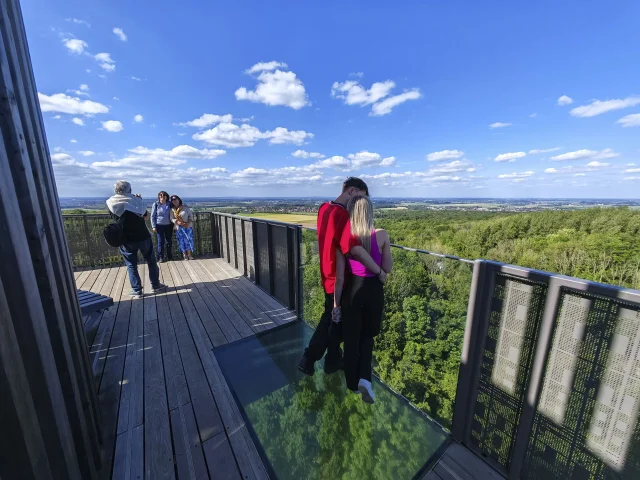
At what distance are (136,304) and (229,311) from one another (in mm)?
1541

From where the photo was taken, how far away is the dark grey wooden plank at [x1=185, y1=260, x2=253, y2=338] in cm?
329

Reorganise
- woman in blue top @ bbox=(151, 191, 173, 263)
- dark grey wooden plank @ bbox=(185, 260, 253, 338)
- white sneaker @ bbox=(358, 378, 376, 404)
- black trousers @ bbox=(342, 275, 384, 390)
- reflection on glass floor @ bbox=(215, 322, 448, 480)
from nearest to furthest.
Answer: reflection on glass floor @ bbox=(215, 322, 448, 480)
black trousers @ bbox=(342, 275, 384, 390)
white sneaker @ bbox=(358, 378, 376, 404)
dark grey wooden plank @ bbox=(185, 260, 253, 338)
woman in blue top @ bbox=(151, 191, 173, 263)

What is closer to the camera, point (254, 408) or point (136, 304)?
point (254, 408)

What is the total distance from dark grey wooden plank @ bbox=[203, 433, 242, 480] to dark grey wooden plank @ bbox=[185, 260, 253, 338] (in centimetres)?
138

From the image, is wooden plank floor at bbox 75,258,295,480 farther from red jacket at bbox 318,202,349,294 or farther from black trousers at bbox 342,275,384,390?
red jacket at bbox 318,202,349,294

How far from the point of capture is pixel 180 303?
4.05 meters

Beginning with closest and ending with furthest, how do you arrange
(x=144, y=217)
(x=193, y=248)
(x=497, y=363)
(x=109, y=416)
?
(x=497, y=363) < (x=109, y=416) < (x=144, y=217) < (x=193, y=248)

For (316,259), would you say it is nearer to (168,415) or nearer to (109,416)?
(168,415)

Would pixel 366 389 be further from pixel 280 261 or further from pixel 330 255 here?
pixel 280 261

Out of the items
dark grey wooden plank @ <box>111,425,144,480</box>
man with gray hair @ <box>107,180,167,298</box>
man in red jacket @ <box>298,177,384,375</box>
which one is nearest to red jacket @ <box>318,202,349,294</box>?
man in red jacket @ <box>298,177,384,375</box>

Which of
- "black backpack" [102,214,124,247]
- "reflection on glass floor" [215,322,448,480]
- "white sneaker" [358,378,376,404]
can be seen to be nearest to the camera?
"reflection on glass floor" [215,322,448,480]

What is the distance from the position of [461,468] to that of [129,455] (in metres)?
2.16

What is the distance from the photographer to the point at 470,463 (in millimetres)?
1703

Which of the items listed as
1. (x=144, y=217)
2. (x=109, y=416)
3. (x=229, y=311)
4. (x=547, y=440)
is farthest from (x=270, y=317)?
(x=547, y=440)
